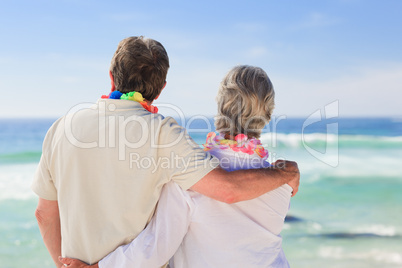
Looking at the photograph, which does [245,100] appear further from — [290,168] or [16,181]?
[16,181]

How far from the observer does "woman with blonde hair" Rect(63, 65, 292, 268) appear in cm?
176

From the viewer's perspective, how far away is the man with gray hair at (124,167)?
5.52ft

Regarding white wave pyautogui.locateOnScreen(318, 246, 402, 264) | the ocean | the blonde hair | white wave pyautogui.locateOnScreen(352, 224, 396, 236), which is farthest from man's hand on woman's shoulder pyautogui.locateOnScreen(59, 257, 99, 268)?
white wave pyautogui.locateOnScreen(352, 224, 396, 236)

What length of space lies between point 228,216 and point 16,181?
11.6 m

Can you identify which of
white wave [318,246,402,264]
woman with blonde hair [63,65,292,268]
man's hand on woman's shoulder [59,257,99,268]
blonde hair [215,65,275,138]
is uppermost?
blonde hair [215,65,275,138]

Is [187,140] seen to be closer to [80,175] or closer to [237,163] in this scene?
[237,163]

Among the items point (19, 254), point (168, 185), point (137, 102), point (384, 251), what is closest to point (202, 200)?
point (168, 185)

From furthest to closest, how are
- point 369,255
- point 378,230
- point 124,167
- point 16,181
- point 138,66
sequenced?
point 16,181 < point 378,230 < point 369,255 < point 138,66 < point 124,167

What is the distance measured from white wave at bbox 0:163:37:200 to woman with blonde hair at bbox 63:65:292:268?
28.3ft

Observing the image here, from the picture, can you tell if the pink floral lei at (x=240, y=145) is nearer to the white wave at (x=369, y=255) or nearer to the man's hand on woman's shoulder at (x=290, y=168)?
the man's hand on woman's shoulder at (x=290, y=168)

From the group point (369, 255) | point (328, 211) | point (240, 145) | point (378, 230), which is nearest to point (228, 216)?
point (240, 145)

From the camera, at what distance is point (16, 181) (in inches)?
469

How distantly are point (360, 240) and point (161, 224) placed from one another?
16.6ft

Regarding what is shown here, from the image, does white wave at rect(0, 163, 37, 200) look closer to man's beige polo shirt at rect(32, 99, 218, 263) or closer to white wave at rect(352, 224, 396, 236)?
white wave at rect(352, 224, 396, 236)
